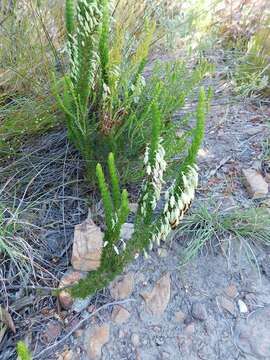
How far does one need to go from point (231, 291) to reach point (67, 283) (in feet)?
2.32

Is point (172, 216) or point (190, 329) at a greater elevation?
point (172, 216)

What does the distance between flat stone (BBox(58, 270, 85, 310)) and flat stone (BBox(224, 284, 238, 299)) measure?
629mm

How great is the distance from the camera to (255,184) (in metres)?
2.19

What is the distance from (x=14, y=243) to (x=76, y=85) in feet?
2.43

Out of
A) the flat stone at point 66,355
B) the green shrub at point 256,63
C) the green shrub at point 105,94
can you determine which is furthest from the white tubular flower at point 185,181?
the green shrub at point 256,63

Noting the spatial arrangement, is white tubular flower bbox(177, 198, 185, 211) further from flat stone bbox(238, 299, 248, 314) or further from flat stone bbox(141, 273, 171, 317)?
flat stone bbox(238, 299, 248, 314)

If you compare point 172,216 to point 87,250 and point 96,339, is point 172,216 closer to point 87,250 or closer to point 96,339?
point 87,250

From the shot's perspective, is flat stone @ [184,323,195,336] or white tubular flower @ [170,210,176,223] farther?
flat stone @ [184,323,195,336]

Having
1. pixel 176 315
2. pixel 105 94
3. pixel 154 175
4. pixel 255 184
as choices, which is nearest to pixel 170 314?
pixel 176 315

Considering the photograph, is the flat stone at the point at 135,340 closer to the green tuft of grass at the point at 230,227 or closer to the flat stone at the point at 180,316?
the flat stone at the point at 180,316

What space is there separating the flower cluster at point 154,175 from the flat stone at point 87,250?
0.29m

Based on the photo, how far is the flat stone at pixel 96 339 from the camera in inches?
63.9

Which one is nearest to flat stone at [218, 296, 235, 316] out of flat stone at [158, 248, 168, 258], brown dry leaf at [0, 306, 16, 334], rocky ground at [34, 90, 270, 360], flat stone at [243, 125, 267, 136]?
rocky ground at [34, 90, 270, 360]

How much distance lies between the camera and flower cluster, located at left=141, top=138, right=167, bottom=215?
60.0 inches
